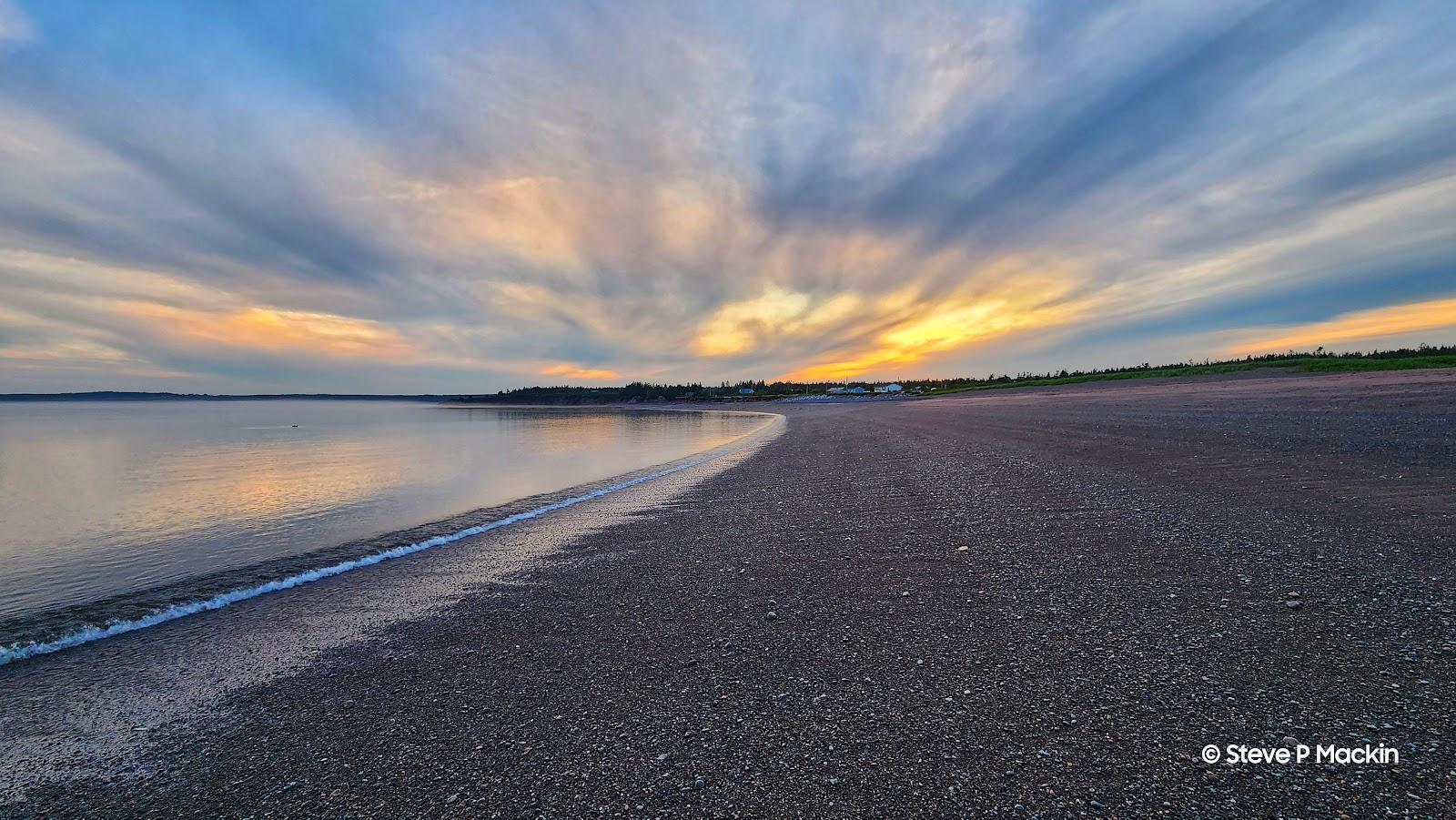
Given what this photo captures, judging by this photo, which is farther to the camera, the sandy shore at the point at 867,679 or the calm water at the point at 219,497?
the calm water at the point at 219,497

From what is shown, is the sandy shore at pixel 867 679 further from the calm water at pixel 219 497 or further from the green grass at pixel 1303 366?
the green grass at pixel 1303 366

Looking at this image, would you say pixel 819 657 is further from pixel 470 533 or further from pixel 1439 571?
pixel 470 533

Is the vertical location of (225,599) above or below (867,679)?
below

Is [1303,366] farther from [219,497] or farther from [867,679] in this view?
[219,497]

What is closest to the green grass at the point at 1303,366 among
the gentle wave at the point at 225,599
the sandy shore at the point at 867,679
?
the sandy shore at the point at 867,679

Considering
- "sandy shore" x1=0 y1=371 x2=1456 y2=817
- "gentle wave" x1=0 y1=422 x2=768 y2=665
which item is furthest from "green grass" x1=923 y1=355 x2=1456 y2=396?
"gentle wave" x1=0 y1=422 x2=768 y2=665

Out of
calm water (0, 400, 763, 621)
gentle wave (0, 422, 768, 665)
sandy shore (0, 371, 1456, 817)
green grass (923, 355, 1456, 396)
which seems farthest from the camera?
green grass (923, 355, 1456, 396)

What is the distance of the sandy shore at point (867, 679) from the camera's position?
2.65 meters

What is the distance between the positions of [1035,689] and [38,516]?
1950cm

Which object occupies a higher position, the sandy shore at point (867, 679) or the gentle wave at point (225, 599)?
the sandy shore at point (867, 679)

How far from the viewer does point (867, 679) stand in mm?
3660

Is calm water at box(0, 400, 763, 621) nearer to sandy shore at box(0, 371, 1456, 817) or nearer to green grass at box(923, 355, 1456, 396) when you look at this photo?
sandy shore at box(0, 371, 1456, 817)

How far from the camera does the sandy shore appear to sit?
2.65 metres

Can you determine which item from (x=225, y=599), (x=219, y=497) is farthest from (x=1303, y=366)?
(x=219, y=497)
